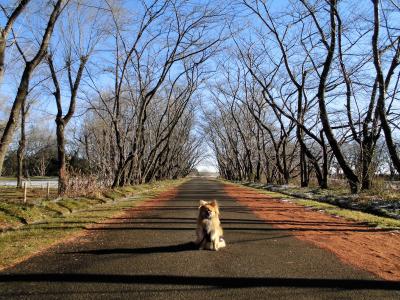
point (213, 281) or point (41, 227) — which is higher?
point (41, 227)

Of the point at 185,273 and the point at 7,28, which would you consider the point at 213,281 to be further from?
the point at 7,28

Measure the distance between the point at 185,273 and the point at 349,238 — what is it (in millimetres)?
A: 4707

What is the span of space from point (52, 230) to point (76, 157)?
78494mm

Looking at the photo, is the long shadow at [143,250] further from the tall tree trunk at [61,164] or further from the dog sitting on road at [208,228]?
the tall tree trunk at [61,164]

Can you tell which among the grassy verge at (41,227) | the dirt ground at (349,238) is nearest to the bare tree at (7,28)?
the grassy verge at (41,227)

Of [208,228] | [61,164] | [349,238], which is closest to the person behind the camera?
[208,228]

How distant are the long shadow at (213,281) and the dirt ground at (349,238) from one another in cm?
63

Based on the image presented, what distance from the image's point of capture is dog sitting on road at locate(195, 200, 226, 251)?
7.67 m

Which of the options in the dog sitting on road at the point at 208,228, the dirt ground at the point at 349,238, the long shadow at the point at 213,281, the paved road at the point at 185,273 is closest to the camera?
the paved road at the point at 185,273

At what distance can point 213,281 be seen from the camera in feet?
18.9

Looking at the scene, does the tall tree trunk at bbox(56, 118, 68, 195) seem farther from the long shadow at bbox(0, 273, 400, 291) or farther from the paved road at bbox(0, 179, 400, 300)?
the long shadow at bbox(0, 273, 400, 291)

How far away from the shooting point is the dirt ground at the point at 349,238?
695 cm

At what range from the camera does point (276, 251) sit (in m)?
7.89

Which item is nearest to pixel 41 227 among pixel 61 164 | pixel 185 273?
pixel 185 273
